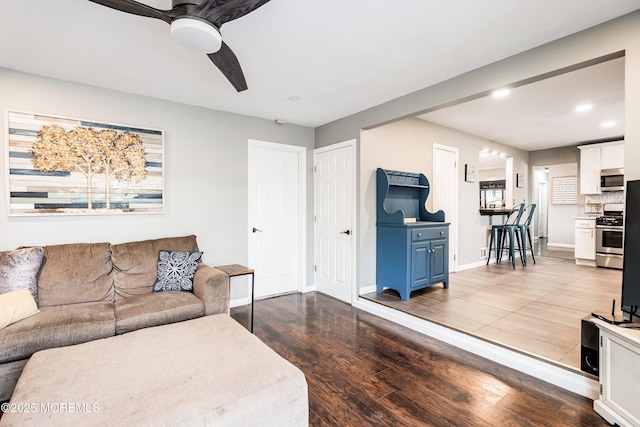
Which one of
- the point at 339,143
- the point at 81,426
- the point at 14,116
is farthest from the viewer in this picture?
the point at 339,143

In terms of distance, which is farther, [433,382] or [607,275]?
[607,275]

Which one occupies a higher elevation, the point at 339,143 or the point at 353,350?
the point at 339,143

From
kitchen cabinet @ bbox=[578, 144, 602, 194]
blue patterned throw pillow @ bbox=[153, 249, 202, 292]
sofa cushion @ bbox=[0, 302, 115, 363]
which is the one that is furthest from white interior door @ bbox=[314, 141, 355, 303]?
kitchen cabinet @ bbox=[578, 144, 602, 194]

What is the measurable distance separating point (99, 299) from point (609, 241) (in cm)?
777

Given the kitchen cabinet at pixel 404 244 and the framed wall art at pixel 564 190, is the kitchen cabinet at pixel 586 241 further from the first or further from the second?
the kitchen cabinet at pixel 404 244

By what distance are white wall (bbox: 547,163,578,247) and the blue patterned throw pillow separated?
8567mm

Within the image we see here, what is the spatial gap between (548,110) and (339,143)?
288 cm

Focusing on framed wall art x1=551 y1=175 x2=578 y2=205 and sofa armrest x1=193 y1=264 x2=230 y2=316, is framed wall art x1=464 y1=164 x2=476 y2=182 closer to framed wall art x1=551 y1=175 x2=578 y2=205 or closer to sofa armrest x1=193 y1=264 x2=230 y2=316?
framed wall art x1=551 y1=175 x2=578 y2=205

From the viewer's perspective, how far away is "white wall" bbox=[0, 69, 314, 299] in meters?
2.71

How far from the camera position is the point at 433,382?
216cm

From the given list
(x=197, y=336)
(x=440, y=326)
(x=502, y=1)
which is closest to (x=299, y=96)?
(x=502, y=1)

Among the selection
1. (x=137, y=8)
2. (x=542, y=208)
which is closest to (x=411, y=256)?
(x=137, y=8)

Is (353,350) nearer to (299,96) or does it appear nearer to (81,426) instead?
(81,426)

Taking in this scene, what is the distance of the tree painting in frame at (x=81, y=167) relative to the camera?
2672mm
